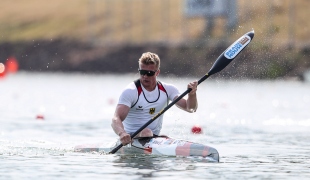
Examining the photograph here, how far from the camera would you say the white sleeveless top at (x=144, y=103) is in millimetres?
17625

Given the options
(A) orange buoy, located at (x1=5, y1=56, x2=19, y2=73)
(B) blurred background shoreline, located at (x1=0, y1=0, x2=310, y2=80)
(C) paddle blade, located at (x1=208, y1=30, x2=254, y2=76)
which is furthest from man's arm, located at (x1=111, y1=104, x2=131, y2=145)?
(A) orange buoy, located at (x1=5, y1=56, x2=19, y2=73)

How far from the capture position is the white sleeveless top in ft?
57.8

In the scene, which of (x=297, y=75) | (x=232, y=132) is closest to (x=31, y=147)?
(x=232, y=132)

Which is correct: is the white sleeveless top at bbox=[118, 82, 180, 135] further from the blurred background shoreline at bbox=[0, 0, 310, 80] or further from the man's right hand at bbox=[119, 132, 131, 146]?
the blurred background shoreline at bbox=[0, 0, 310, 80]

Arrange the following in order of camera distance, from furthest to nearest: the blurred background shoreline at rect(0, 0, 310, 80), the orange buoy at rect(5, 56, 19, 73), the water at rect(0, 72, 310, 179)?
the orange buoy at rect(5, 56, 19, 73), the blurred background shoreline at rect(0, 0, 310, 80), the water at rect(0, 72, 310, 179)

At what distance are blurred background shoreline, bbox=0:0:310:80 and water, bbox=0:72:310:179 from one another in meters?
23.2

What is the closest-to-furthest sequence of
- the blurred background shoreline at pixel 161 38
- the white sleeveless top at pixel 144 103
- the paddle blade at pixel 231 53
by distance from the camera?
the white sleeveless top at pixel 144 103, the paddle blade at pixel 231 53, the blurred background shoreline at pixel 161 38

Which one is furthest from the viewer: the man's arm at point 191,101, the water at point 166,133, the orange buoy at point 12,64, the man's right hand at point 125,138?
the orange buoy at point 12,64

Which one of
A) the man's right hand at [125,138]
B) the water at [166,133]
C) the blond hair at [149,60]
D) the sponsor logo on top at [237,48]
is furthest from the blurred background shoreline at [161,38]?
the man's right hand at [125,138]

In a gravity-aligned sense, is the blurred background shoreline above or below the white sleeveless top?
above

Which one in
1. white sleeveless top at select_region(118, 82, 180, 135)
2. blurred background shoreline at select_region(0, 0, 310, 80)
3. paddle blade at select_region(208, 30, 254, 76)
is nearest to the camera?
white sleeveless top at select_region(118, 82, 180, 135)

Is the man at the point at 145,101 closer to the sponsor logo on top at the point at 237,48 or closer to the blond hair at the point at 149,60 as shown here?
the blond hair at the point at 149,60

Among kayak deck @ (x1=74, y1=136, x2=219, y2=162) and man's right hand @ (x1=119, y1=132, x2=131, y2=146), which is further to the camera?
kayak deck @ (x1=74, y1=136, x2=219, y2=162)

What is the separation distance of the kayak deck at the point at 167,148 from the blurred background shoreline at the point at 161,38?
4173 centimetres
